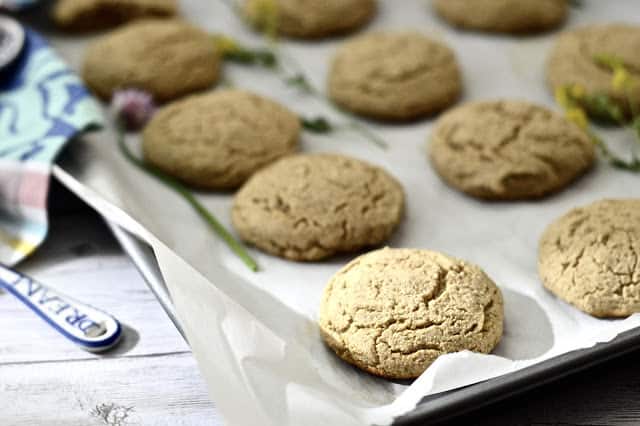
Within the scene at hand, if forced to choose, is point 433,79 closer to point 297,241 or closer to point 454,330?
point 297,241

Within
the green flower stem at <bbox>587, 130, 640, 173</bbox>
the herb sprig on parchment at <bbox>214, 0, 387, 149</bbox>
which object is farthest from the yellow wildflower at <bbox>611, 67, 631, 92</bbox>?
the herb sprig on parchment at <bbox>214, 0, 387, 149</bbox>

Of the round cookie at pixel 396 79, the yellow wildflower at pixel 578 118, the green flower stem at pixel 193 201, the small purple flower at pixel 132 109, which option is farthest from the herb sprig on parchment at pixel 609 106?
the small purple flower at pixel 132 109

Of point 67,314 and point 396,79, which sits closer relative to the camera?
point 67,314

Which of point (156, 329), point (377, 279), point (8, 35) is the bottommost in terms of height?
point (156, 329)

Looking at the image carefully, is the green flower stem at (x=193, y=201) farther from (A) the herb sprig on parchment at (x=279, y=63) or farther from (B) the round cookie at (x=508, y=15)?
(B) the round cookie at (x=508, y=15)

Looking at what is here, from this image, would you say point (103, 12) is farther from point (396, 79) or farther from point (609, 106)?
point (609, 106)

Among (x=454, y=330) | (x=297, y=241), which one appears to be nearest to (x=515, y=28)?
(x=297, y=241)

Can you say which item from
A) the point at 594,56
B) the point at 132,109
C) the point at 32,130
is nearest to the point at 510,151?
the point at 594,56
